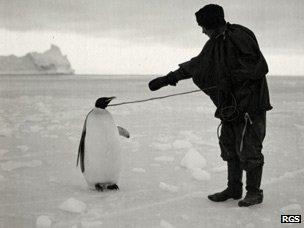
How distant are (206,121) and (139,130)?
1808 millimetres

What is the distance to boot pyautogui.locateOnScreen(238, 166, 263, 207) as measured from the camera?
291cm

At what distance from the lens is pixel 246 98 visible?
9.21 feet

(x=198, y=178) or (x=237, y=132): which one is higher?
(x=237, y=132)

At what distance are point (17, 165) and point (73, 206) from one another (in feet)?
5.34

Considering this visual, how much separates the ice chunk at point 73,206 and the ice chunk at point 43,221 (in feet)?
0.66

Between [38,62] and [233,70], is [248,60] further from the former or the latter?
[38,62]

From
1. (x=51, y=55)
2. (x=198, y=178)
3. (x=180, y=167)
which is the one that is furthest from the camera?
(x=51, y=55)

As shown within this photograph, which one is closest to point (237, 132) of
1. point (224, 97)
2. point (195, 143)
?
point (224, 97)

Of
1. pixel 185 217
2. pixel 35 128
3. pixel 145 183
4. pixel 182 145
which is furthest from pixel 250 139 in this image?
pixel 35 128

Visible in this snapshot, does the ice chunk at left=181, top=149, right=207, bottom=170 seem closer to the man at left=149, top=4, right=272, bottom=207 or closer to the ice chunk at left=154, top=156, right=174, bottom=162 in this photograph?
the ice chunk at left=154, top=156, right=174, bottom=162

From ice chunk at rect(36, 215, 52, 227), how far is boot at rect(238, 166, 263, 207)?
50.1 inches

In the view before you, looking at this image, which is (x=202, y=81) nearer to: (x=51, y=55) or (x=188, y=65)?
(x=188, y=65)

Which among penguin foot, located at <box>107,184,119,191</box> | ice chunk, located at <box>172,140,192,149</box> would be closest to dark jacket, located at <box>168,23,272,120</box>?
penguin foot, located at <box>107,184,119,191</box>

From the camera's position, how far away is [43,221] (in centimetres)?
266
